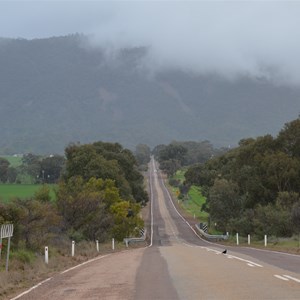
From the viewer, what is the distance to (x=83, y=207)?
4381 cm

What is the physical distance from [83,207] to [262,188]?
86.5 ft

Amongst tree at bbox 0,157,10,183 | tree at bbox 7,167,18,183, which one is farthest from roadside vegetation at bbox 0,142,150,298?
tree at bbox 7,167,18,183

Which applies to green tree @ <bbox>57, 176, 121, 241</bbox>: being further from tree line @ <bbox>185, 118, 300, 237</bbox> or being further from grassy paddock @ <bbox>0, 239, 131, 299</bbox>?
tree line @ <bbox>185, 118, 300, 237</bbox>

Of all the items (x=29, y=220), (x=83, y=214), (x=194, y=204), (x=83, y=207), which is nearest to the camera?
(x=29, y=220)

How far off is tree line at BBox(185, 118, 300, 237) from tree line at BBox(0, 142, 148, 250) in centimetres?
1085

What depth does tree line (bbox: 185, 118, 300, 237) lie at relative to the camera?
53516 mm

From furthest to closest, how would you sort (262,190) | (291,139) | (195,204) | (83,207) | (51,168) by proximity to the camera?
(51,168), (195,204), (291,139), (262,190), (83,207)

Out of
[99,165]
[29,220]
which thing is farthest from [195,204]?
[29,220]

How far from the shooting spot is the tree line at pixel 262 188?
53516 millimetres

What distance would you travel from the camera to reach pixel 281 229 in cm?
4966

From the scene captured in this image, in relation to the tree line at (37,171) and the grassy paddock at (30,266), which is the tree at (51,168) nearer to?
the tree line at (37,171)

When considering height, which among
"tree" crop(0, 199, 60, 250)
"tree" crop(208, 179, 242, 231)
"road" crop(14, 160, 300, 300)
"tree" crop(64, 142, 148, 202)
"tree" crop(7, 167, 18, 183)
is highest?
"tree" crop(7, 167, 18, 183)

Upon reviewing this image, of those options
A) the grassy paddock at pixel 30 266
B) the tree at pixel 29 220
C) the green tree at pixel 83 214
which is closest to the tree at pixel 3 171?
the green tree at pixel 83 214

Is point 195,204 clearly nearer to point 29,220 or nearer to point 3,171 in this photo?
point 3,171
